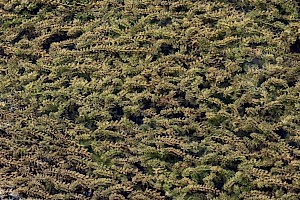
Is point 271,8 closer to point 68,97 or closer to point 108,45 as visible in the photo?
point 108,45

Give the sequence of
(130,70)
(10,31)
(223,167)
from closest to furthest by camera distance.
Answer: (223,167) < (130,70) < (10,31)

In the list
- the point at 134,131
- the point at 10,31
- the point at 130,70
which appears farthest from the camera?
the point at 10,31

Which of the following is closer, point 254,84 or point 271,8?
point 254,84

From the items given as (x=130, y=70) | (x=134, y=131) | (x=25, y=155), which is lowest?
(x=25, y=155)

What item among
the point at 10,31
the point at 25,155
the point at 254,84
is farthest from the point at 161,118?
the point at 10,31

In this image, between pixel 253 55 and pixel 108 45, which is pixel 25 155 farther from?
pixel 253 55

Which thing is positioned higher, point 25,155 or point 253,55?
point 253,55

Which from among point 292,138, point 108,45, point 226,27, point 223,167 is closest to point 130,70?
point 108,45
